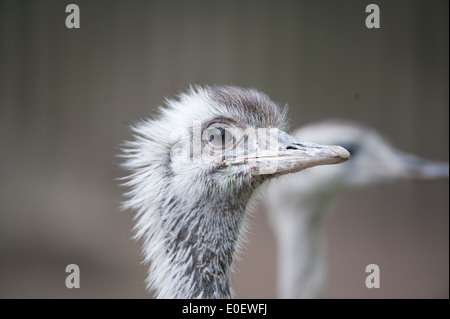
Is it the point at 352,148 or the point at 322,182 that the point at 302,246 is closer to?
the point at 322,182

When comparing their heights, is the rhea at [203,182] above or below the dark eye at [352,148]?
below

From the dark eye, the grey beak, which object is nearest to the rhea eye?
the grey beak

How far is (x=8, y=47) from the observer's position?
5.05 metres

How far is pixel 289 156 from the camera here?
1880 mm

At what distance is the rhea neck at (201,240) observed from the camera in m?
1.98

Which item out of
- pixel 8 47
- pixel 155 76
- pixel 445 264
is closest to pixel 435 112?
pixel 445 264

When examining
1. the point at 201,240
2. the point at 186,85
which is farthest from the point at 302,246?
the point at 186,85

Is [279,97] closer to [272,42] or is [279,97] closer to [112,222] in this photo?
[272,42]

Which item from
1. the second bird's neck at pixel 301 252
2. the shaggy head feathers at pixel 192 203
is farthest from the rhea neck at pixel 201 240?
the second bird's neck at pixel 301 252

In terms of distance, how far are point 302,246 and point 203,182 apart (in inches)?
58.6

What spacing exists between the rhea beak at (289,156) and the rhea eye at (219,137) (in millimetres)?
97

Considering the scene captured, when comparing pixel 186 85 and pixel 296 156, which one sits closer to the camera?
pixel 296 156

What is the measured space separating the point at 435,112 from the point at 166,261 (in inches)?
189

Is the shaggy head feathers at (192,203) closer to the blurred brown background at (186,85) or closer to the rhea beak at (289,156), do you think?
the rhea beak at (289,156)
